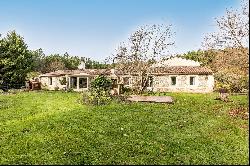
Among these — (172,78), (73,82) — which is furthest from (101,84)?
(73,82)

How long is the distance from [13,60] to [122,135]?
4123 cm

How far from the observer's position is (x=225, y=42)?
3022cm

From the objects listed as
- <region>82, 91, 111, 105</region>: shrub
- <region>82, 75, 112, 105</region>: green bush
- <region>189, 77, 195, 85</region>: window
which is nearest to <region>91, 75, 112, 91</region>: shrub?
<region>82, 75, 112, 105</region>: green bush

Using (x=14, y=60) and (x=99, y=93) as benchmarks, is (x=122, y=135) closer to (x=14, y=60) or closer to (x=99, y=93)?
(x=99, y=93)

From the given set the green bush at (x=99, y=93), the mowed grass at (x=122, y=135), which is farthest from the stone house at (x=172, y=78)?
the mowed grass at (x=122, y=135)

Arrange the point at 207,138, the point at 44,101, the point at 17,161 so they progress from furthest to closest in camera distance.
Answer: the point at 44,101, the point at 207,138, the point at 17,161

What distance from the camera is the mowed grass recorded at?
16297mm

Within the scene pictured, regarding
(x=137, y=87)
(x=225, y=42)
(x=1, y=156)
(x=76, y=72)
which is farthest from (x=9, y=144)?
(x=76, y=72)

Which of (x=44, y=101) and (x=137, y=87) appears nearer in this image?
(x=44, y=101)

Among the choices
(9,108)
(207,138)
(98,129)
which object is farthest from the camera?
(9,108)

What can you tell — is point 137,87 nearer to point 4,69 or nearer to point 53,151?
point 4,69

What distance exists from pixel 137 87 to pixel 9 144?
26.6m

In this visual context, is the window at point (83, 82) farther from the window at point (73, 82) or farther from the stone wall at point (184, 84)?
the stone wall at point (184, 84)

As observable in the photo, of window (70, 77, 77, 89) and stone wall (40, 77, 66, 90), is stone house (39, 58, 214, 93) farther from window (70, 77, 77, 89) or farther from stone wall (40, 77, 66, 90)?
stone wall (40, 77, 66, 90)
